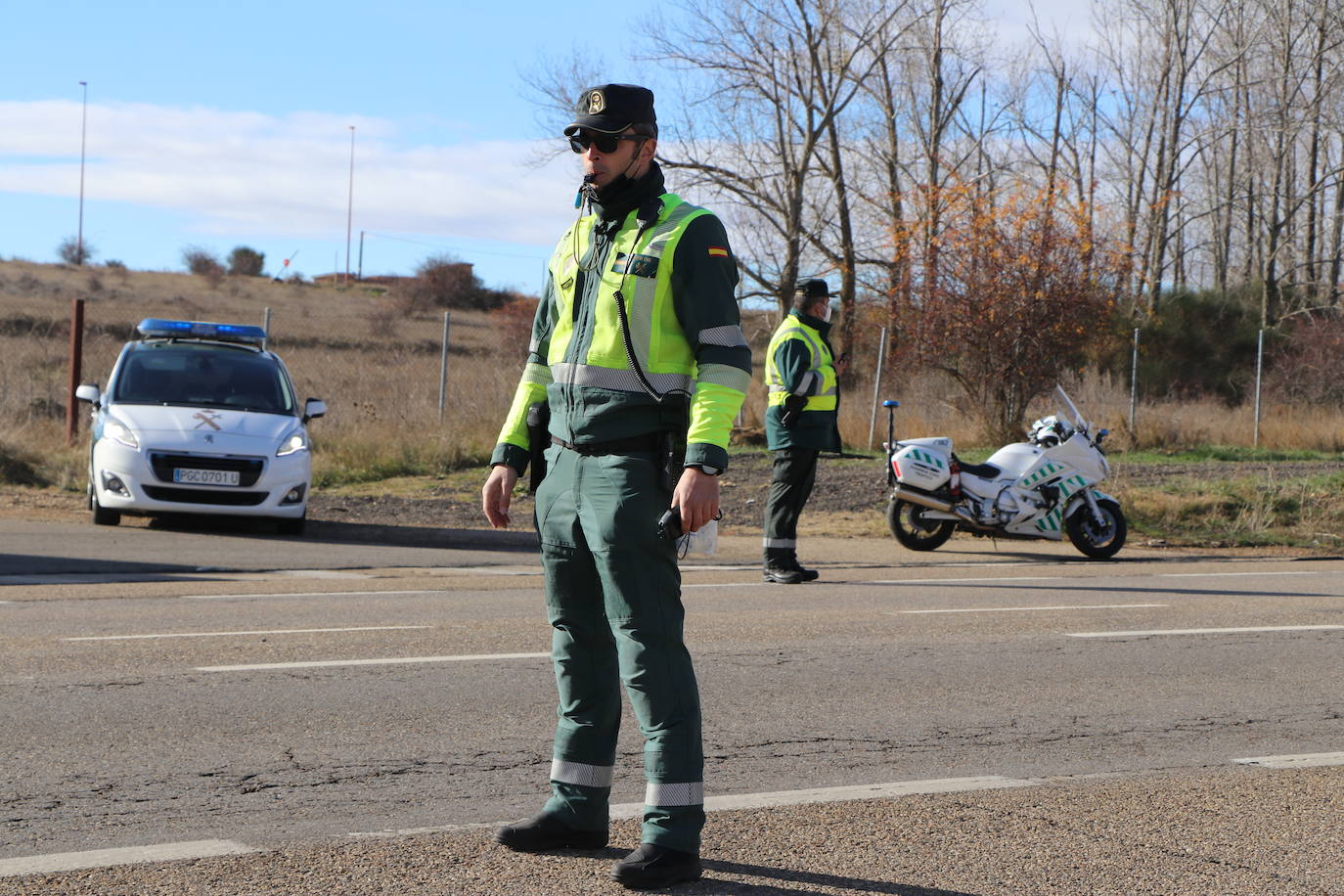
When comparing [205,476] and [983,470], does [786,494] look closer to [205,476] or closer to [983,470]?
[983,470]

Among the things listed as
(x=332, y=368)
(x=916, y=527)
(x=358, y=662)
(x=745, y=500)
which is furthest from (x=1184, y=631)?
(x=332, y=368)

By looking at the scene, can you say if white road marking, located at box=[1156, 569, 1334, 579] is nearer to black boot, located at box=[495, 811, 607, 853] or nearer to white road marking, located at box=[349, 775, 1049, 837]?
white road marking, located at box=[349, 775, 1049, 837]

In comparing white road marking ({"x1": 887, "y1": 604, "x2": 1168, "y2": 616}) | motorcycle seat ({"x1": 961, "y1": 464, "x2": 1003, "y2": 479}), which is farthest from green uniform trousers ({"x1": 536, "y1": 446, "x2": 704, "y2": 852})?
Answer: motorcycle seat ({"x1": 961, "y1": 464, "x2": 1003, "y2": 479})

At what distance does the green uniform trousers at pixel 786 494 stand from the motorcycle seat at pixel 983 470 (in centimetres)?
291

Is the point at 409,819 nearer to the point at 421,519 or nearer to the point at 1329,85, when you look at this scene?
the point at 421,519

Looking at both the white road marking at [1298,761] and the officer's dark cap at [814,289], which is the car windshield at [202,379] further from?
the white road marking at [1298,761]

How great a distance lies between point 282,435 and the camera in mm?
14070

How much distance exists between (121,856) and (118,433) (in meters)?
10.2

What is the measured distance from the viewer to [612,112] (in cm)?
411

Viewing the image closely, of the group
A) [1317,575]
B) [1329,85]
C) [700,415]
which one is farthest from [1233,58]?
[700,415]

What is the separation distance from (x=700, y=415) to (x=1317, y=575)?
401 inches

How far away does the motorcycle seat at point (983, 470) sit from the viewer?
1366 centimetres

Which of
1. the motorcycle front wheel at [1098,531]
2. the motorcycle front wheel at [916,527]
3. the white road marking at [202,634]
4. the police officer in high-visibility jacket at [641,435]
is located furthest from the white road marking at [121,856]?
the motorcycle front wheel at [1098,531]

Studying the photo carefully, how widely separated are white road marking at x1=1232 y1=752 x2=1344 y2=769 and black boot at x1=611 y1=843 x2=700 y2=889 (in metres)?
2.62
